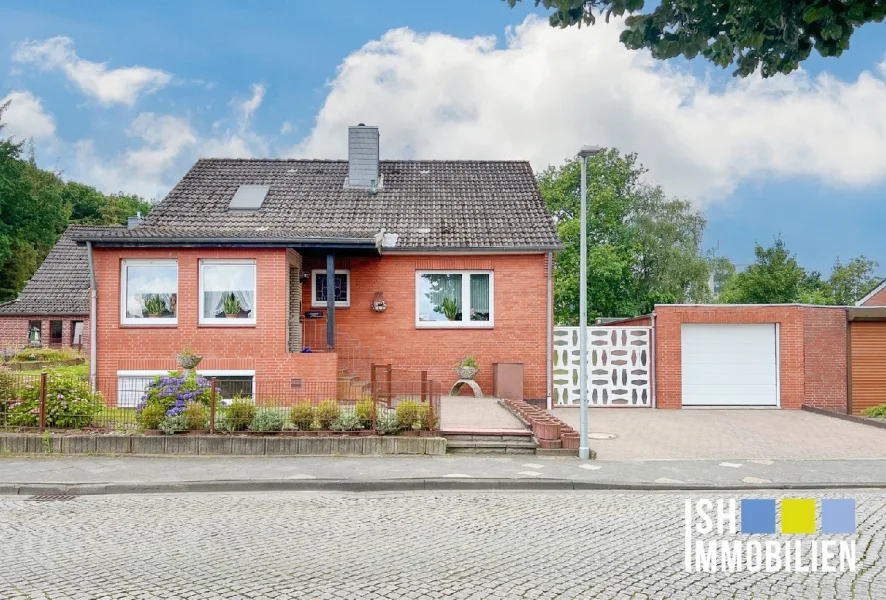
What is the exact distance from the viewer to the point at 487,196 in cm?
2173

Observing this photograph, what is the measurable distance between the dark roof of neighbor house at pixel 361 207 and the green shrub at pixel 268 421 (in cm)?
519

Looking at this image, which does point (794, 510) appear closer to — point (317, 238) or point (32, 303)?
point (317, 238)

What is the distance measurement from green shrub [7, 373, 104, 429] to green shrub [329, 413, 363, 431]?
13.6ft

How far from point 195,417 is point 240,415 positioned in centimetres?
74

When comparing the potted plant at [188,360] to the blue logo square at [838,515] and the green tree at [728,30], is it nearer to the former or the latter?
the blue logo square at [838,515]

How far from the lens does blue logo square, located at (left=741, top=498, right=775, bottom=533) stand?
770 centimetres

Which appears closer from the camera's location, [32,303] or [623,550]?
[623,550]

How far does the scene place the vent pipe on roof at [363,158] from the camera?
22.5 metres

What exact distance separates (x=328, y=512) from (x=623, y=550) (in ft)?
A: 11.3

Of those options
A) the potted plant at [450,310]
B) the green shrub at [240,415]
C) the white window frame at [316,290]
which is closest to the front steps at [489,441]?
the green shrub at [240,415]

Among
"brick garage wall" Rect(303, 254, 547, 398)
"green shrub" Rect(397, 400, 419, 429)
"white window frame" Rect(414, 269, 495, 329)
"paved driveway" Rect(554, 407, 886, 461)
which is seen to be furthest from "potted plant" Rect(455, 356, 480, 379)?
"green shrub" Rect(397, 400, 419, 429)

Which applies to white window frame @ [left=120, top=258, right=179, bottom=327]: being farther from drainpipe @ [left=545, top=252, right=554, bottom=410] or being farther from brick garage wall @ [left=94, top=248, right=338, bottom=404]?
drainpipe @ [left=545, top=252, right=554, bottom=410]

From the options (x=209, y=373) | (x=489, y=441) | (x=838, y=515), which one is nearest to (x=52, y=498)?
(x=489, y=441)

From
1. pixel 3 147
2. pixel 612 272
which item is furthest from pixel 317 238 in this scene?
pixel 3 147
